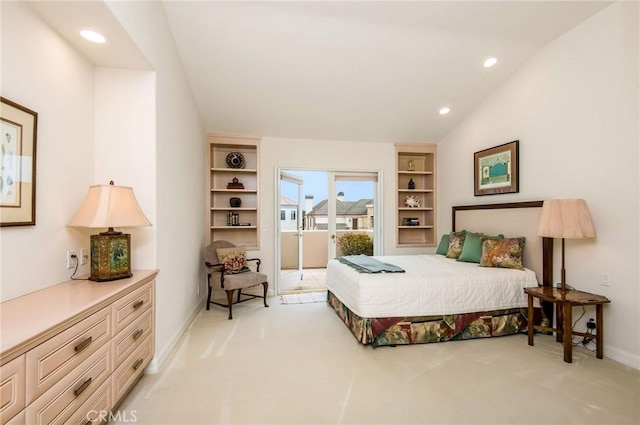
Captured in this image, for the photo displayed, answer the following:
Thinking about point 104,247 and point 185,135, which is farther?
point 185,135

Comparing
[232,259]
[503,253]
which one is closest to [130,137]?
[232,259]

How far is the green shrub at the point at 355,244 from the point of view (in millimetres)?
5270

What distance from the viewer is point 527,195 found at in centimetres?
349

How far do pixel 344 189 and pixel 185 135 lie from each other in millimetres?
2759

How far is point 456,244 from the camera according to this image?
4113mm

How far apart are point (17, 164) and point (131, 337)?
3.98ft

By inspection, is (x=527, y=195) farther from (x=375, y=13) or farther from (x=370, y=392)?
(x=370, y=392)

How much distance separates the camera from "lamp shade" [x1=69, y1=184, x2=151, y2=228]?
6.23 ft

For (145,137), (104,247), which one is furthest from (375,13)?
(104,247)

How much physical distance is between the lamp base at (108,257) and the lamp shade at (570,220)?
11.6ft

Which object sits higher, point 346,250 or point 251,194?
point 251,194

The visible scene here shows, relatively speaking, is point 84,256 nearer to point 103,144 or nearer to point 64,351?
point 103,144

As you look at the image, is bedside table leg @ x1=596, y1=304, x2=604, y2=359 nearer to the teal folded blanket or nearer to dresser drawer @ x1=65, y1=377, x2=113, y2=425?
the teal folded blanket

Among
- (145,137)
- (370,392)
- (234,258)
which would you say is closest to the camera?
(370,392)
